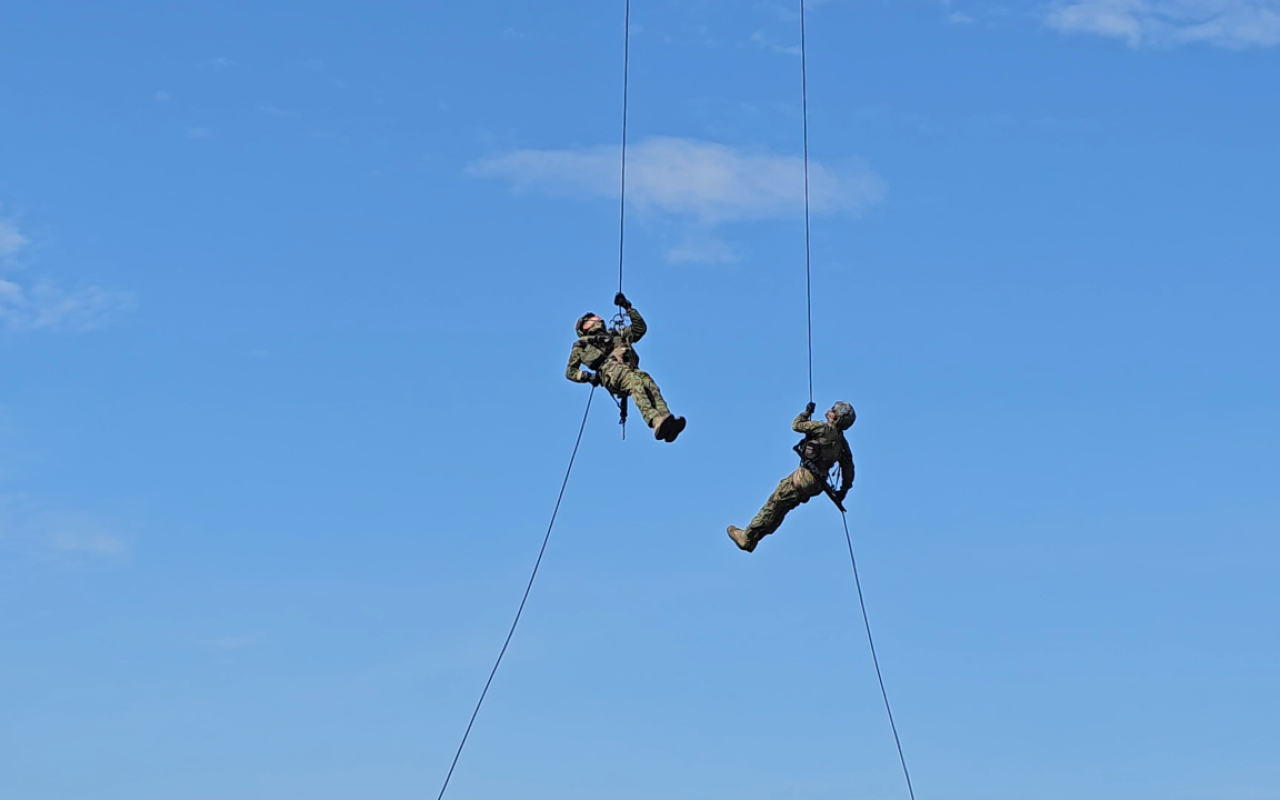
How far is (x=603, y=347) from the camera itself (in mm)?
31516

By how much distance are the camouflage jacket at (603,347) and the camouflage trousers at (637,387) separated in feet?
0.58

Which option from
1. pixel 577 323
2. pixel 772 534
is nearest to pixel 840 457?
pixel 772 534

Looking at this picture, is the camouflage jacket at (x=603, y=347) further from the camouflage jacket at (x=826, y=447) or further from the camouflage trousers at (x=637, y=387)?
the camouflage jacket at (x=826, y=447)

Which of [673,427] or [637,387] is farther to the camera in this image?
[637,387]

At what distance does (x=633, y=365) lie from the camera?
3117 centimetres

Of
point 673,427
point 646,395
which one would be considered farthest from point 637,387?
point 673,427

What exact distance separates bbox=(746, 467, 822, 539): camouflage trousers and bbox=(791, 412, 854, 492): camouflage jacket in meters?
0.29

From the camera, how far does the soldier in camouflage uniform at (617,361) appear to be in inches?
1201

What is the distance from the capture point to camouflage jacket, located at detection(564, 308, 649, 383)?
31375 millimetres

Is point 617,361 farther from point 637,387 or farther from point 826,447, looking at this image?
point 826,447

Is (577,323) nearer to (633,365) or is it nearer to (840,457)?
(633,365)

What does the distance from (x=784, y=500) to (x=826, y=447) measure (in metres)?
1.13

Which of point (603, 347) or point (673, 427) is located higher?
point (603, 347)

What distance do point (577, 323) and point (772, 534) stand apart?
366cm
